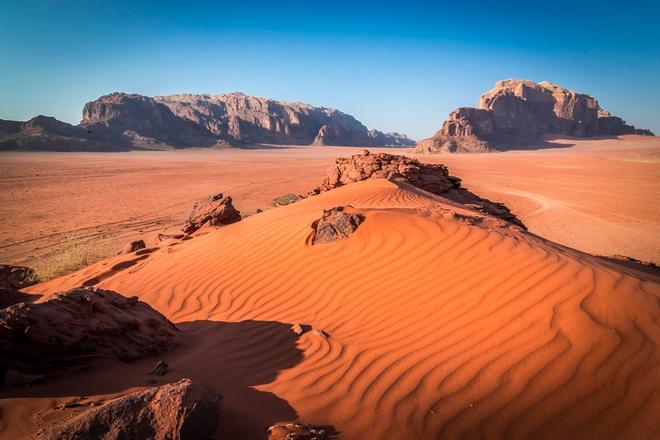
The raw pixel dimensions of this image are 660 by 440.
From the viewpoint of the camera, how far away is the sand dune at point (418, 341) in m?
2.40

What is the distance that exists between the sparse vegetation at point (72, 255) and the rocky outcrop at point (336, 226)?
18.8 feet

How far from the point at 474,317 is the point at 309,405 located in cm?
180

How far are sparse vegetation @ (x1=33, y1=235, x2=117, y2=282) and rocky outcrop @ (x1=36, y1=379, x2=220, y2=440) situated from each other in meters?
6.93

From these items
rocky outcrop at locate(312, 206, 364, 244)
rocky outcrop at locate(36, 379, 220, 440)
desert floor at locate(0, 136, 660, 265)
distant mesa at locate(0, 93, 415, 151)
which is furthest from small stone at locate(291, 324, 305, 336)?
distant mesa at locate(0, 93, 415, 151)

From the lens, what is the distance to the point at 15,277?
6.55 meters

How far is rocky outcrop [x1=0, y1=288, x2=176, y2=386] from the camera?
2562 millimetres

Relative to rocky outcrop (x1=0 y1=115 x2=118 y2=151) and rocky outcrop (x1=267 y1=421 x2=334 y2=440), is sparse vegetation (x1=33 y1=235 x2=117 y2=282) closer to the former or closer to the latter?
rocky outcrop (x1=267 y1=421 x2=334 y2=440)

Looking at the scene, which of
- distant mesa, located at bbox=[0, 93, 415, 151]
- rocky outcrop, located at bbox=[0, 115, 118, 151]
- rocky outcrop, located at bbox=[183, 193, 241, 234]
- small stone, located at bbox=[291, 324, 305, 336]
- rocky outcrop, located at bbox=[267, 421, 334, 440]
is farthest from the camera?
distant mesa, located at bbox=[0, 93, 415, 151]

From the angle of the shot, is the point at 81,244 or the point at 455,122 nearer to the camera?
the point at 81,244

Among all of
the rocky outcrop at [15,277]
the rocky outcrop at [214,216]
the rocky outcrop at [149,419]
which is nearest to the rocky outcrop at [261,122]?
the rocky outcrop at [214,216]

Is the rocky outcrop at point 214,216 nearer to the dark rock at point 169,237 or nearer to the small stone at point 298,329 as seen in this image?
the dark rock at point 169,237

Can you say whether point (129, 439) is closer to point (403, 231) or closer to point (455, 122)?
point (403, 231)

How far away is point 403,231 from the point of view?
17.5ft

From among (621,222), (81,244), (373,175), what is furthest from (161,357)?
(621,222)
